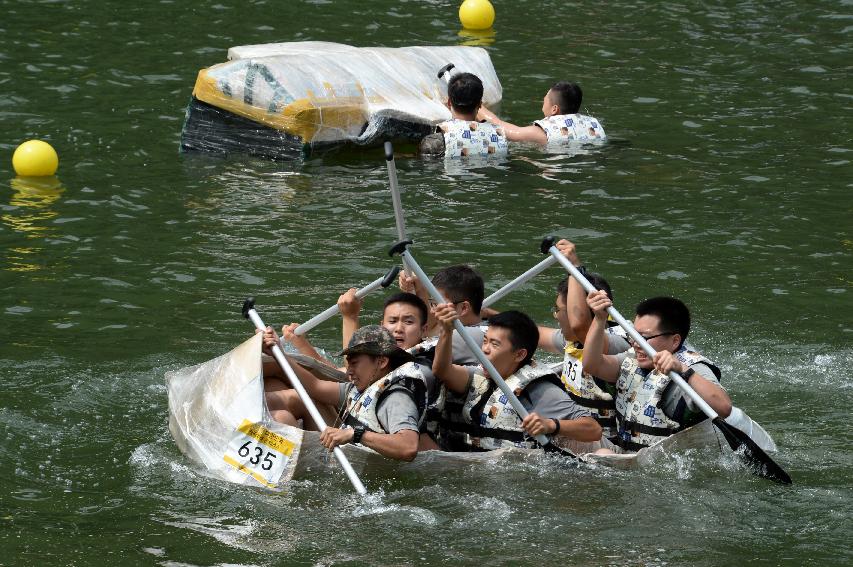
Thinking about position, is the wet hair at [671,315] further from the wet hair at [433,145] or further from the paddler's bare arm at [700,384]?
the wet hair at [433,145]

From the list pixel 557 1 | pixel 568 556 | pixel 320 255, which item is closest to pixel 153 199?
pixel 320 255

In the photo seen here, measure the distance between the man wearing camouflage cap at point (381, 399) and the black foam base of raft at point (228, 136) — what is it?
6.31 metres

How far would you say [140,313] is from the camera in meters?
10.5

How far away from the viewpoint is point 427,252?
11594 millimetres

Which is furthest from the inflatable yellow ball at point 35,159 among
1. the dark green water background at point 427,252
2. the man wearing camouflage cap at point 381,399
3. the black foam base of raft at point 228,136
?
the man wearing camouflage cap at point 381,399

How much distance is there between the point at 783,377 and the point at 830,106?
6875mm

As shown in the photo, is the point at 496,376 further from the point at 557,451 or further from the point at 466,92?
the point at 466,92

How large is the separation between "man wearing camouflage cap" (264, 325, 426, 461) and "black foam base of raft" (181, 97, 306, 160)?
20.7ft

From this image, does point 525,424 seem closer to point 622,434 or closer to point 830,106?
point 622,434

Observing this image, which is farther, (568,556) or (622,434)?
(622,434)

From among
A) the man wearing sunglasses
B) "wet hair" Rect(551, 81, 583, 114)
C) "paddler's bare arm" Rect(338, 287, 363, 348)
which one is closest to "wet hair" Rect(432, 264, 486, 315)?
"paddler's bare arm" Rect(338, 287, 363, 348)

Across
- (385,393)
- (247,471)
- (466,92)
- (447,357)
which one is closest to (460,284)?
(447,357)

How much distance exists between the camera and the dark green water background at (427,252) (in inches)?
289

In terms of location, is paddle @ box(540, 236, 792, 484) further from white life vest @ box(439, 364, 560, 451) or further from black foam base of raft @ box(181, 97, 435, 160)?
black foam base of raft @ box(181, 97, 435, 160)
